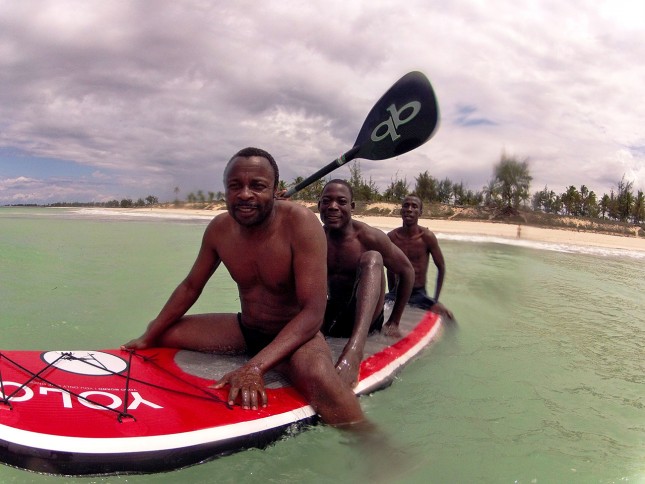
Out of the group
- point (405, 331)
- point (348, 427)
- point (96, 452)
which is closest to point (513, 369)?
point (405, 331)

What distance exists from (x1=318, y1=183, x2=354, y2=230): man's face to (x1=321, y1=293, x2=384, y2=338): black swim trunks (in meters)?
0.59

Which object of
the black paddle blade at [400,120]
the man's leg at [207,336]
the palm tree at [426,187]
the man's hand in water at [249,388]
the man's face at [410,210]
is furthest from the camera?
the palm tree at [426,187]

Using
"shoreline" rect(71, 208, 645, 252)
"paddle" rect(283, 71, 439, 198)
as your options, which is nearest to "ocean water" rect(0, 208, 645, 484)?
"paddle" rect(283, 71, 439, 198)

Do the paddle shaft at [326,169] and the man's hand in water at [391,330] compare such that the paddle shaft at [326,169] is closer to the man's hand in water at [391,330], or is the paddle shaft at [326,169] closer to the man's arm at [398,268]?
the man's arm at [398,268]

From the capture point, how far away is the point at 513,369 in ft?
13.0

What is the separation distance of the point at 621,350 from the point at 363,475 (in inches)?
140

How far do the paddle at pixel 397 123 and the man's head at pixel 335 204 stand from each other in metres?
0.42

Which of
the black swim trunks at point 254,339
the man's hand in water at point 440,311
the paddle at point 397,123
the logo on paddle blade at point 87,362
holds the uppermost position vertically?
the paddle at point 397,123

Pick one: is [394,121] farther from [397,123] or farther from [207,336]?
[207,336]

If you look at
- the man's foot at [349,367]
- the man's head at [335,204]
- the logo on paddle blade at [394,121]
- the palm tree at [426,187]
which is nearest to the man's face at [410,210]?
the logo on paddle blade at [394,121]

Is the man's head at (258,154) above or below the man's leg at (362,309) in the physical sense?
above

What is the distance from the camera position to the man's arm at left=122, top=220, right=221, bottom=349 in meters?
2.93

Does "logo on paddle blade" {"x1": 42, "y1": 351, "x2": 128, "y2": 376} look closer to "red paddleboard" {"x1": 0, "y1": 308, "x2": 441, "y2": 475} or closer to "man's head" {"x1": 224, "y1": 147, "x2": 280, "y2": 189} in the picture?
"red paddleboard" {"x1": 0, "y1": 308, "x2": 441, "y2": 475}

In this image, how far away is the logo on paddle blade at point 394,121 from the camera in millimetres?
4199
